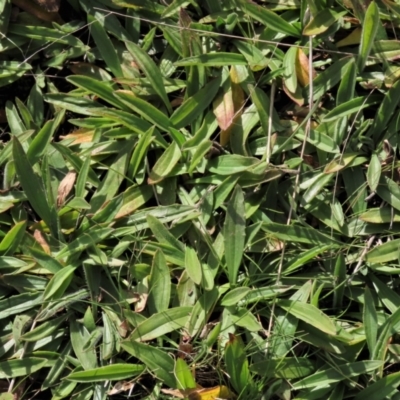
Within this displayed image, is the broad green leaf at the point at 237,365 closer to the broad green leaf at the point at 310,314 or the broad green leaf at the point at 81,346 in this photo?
the broad green leaf at the point at 310,314

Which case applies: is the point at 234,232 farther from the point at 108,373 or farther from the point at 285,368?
the point at 108,373

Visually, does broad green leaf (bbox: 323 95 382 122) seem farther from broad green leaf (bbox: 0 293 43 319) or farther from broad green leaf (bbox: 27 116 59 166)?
broad green leaf (bbox: 0 293 43 319)

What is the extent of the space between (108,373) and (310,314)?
1.96 ft

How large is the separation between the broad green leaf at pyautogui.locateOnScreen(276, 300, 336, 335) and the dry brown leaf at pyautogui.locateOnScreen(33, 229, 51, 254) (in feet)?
2.29

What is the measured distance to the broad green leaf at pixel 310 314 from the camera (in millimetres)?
1875

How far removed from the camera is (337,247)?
1997mm

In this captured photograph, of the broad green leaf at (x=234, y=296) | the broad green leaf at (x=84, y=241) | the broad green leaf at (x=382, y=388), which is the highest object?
the broad green leaf at (x=84, y=241)

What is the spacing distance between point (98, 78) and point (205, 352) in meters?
0.93

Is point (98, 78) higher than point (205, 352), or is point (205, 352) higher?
point (98, 78)

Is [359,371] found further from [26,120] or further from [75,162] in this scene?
[26,120]

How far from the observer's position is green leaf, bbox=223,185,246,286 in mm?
1968

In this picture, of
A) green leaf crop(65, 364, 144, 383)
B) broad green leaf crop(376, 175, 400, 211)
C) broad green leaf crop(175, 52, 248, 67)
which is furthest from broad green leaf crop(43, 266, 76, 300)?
broad green leaf crop(376, 175, 400, 211)

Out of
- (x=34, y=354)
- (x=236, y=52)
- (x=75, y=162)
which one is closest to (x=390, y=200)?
(x=236, y=52)

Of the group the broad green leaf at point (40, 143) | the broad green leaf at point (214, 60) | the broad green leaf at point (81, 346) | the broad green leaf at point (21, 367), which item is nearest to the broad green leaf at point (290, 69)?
the broad green leaf at point (214, 60)
